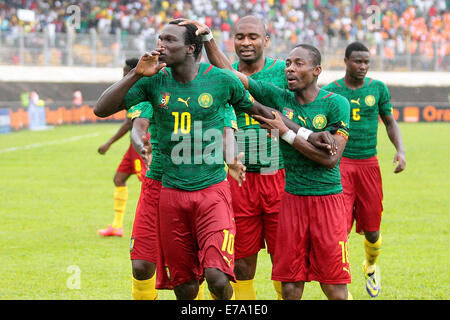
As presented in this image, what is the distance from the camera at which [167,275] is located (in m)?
5.95

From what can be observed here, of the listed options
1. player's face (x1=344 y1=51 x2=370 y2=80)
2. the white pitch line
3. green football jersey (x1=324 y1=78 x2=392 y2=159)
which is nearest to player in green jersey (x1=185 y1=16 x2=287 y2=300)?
player's face (x1=344 y1=51 x2=370 y2=80)

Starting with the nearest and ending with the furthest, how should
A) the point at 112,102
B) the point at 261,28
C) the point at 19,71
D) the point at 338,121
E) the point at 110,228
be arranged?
the point at 112,102 → the point at 338,121 → the point at 261,28 → the point at 110,228 → the point at 19,71

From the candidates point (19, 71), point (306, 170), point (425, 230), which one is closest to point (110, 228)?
point (425, 230)

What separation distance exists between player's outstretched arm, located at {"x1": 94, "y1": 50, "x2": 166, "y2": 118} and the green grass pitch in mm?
2723

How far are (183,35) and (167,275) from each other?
1939 millimetres

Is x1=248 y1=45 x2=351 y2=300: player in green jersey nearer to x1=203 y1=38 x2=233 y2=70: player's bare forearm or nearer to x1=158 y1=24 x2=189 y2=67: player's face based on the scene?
x1=203 y1=38 x2=233 y2=70: player's bare forearm

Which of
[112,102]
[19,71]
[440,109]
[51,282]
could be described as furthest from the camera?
[440,109]

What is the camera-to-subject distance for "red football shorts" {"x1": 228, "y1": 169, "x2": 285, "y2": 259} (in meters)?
6.68

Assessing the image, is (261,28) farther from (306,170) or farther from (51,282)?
(51,282)

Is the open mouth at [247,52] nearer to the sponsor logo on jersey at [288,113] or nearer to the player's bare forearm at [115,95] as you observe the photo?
the sponsor logo on jersey at [288,113]

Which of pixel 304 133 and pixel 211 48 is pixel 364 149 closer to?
pixel 304 133

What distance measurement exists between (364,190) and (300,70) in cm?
278

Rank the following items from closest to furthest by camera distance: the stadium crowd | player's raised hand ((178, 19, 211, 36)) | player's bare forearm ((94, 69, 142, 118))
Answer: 1. player's bare forearm ((94, 69, 142, 118))
2. player's raised hand ((178, 19, 211, 36))
3. the stadium crowd

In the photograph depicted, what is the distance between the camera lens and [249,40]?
663 cm
